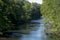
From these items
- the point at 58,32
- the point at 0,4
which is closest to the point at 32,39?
the point at 58,32

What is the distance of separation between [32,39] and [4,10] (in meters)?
7.96

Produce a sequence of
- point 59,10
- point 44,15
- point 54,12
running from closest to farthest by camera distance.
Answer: point 59,10, point 54,12, point 44,15

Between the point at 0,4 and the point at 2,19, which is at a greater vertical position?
the point at 0,4

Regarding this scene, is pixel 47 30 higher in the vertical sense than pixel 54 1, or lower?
lower

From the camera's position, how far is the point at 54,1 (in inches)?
1200

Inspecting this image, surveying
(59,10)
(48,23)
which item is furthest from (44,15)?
(59,10)

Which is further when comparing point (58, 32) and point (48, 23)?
point (48, 23)

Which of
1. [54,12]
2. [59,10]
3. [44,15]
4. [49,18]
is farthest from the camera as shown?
[44,15]

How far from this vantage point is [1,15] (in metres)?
33.1

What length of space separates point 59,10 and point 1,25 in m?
8.99

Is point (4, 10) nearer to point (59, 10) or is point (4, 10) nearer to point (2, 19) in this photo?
point (2, 19)

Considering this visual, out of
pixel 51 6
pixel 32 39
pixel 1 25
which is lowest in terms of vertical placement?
pixel 32 39

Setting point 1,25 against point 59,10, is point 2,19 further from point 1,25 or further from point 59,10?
point 59,10

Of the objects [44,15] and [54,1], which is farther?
[44,15]
